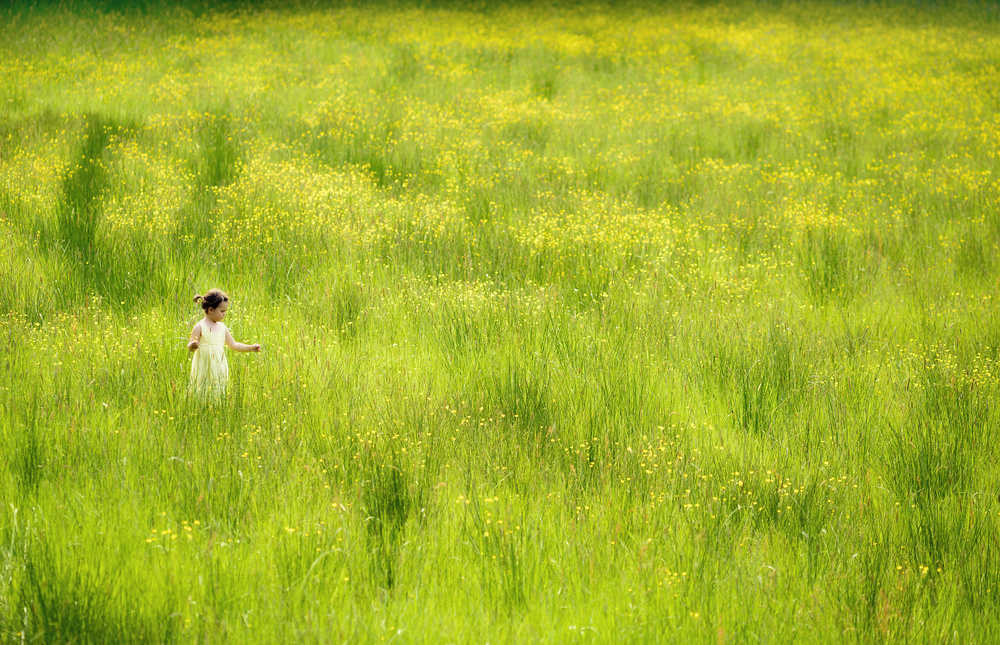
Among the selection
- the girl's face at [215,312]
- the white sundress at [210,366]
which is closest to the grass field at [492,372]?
the white sundress at [210,366]

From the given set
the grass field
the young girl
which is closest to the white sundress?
the young girl

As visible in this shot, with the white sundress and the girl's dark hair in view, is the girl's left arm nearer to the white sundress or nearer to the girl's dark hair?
the white sundress

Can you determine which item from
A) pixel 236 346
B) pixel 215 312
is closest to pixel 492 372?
pixel 236 346

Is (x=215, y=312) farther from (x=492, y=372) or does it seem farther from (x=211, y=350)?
(x=492, y=372)

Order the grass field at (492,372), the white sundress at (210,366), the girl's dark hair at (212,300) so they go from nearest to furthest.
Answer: the grass field at (492,372), the white sundress at (210,366), the girl's dark hair at (212,300)

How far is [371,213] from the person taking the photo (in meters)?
6.70

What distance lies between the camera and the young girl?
385cm

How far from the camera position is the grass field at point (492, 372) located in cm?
266

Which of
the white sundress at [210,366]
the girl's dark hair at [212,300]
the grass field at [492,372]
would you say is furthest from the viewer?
the girl's dark hair at [212,300]

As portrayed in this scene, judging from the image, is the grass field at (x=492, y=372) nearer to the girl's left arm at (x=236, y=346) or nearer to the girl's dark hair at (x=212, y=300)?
the girl's left arm at (x=236, y=346)

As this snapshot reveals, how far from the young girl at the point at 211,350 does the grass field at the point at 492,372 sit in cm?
12

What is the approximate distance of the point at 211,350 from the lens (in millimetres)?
4023

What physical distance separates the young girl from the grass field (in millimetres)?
121

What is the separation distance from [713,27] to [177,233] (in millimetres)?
15318
